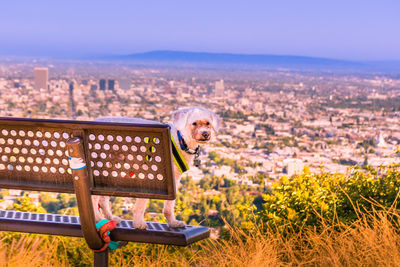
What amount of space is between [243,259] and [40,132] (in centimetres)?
119

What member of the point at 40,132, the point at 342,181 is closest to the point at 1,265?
the point at 40,132

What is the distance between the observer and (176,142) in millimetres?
2293

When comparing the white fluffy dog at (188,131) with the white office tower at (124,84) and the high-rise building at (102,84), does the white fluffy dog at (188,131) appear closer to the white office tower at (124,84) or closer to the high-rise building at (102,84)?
the high-rise building at (102,84)

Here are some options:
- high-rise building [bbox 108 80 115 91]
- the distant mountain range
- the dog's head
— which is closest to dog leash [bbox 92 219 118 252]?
the dog's head

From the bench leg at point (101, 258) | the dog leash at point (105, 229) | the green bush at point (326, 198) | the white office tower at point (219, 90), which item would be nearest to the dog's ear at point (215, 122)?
the dog leash at point (105, 229)

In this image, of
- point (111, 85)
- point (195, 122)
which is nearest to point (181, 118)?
point (195, 122)

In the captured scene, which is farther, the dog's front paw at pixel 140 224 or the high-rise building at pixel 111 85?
the high-rise building at pixel 111 85

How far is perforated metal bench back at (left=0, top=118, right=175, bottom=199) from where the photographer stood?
75.4 inches

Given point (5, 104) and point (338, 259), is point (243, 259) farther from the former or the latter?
point (5, 104)

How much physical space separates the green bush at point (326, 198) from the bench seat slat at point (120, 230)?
3.11 ft

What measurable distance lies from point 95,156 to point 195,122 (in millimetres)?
514

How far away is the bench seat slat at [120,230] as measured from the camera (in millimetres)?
2244

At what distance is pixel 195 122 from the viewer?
2283 mm

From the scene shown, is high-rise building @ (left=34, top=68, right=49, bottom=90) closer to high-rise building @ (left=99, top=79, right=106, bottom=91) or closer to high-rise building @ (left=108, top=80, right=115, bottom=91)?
high-rise building @ (left=99, top=79, right=106, bottom=91)
